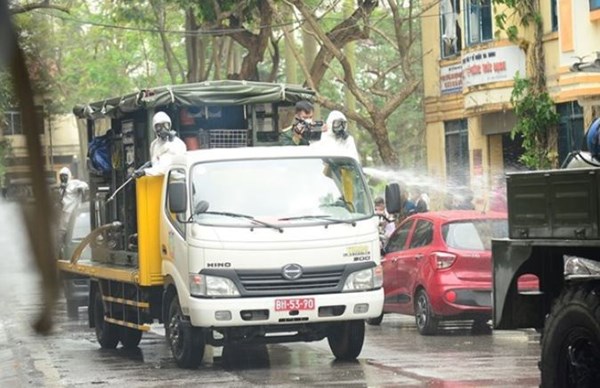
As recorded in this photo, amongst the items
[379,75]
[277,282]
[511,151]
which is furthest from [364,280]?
[511,151]

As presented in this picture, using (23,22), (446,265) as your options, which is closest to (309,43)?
(23,22)

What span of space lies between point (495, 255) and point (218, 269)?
15.5ft

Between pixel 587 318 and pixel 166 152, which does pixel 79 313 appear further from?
pixel 587 318

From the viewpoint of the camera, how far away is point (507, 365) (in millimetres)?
14445

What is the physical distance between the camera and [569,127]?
92.8 feet

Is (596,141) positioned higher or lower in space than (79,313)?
higher

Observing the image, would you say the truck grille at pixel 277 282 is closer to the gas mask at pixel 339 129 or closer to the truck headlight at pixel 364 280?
the truck headlight at pixel 364 280

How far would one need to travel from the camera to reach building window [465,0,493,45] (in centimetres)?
3069

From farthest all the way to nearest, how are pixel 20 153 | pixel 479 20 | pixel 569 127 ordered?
pixel 20 153, pixel 479 20, pixel 569 127

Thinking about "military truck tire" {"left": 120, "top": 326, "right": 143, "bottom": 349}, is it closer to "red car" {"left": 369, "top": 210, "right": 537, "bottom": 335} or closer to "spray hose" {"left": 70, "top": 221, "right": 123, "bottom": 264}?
"spray hose" {"left": 70, "top": 221, "right": 123, "bottom": 264}

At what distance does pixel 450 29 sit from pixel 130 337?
59.1 ft

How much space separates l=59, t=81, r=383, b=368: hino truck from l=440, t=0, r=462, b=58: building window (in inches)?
679

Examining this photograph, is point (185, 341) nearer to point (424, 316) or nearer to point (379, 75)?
point (424, 316)

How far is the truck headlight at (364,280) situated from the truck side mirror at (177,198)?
178 cm
